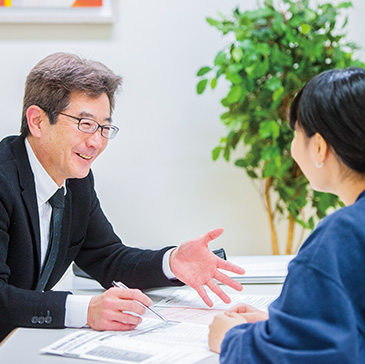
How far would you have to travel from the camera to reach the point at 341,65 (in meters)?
2.59

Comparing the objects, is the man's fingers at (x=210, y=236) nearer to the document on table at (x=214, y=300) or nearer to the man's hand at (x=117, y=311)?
the document on table at (x=214, y=300)

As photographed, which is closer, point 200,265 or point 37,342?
point 37,342

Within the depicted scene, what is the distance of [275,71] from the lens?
262 cm

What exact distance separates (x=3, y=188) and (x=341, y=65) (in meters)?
1.73

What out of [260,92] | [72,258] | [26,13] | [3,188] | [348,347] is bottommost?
[72,258]

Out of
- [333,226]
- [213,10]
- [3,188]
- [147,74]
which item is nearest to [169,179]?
[147,74]

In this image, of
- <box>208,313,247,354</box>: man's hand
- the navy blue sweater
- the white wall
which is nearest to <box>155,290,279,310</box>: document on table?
<box>208,313,247,354</box>: man's hand

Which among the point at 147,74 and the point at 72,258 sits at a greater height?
the point at 147,74

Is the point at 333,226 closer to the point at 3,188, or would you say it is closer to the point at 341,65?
the point at 3,188

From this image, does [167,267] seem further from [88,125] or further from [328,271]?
[328,271]

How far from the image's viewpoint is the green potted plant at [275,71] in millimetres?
2564

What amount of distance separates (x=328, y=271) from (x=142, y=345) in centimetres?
40

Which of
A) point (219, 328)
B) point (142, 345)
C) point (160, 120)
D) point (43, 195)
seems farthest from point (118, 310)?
point (160, 120)

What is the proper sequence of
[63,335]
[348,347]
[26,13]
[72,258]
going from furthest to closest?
[26,13]
[72,258]
[63,335]
[348,347]
